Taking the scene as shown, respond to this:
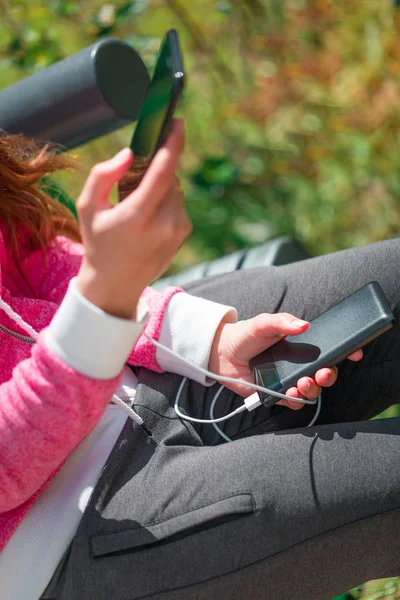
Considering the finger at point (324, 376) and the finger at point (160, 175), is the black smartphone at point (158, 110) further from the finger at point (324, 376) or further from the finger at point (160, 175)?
the finger at point (324, 376)

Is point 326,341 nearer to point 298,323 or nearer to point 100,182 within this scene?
point 298,323

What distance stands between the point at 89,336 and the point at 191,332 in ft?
0.95

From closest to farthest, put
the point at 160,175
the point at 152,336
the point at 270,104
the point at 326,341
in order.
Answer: the point at 160,175, the point at 326,341, the point at 152,336, the point at 270,104

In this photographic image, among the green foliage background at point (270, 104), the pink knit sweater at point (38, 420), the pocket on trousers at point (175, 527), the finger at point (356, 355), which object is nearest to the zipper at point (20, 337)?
the pink knit sweater at point (38, 420)

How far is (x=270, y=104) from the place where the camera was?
87.4 inches

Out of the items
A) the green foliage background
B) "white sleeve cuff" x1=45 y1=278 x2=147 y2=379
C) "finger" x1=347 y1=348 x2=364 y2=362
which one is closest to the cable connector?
"finger" x1=347 y1=348 x2=364 y2=362

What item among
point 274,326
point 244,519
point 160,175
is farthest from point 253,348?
point 160,175

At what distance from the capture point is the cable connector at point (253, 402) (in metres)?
0.87

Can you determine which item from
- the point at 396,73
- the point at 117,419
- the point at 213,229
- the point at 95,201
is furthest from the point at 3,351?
the point at 396,73

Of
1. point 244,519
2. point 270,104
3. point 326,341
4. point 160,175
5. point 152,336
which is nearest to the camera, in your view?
point 160,175

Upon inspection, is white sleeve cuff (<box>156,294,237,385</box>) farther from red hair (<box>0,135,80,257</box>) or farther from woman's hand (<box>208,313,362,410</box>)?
red hair (<box>0,135,80,257</box>)

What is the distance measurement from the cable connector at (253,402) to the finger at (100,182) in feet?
1.13

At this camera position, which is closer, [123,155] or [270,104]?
[123,155]

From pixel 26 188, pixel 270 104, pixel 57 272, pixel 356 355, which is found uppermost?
pixel 26 188
